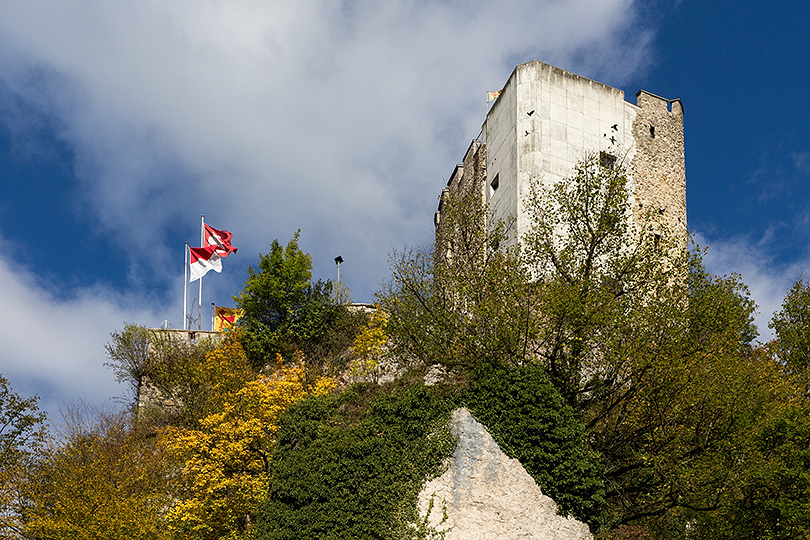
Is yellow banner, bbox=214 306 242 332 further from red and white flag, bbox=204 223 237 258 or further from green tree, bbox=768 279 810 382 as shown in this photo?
green tree, bbox=768 279 810 382

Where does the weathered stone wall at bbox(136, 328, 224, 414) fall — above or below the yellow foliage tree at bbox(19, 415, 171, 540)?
above

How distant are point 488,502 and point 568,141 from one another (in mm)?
17588

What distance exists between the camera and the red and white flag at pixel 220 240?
39875mm

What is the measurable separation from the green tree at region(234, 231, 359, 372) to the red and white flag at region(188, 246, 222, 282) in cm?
600

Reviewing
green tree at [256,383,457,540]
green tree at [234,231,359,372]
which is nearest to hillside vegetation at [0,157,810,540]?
green tree at [256,383,457,540]

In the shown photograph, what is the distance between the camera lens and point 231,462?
71.8 feet

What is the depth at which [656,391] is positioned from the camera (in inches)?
752

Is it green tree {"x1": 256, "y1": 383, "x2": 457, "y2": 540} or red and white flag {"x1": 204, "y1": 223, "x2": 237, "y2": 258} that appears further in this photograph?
red and white flag {"x1": 204, "y1": 223, "x2": 237, "y2": 258}

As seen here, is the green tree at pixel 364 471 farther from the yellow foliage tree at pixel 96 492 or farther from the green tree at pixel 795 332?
the green tree at pixel 795 332

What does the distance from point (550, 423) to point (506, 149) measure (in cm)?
1590

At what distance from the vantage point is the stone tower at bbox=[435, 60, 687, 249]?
29344 millimetres

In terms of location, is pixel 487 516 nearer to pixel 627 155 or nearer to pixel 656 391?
pixel 656 391

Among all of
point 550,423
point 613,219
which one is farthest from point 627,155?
point 550,423

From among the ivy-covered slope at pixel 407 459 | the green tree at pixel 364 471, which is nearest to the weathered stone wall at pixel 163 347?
the green tree at pixel 364 471
